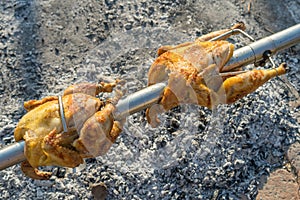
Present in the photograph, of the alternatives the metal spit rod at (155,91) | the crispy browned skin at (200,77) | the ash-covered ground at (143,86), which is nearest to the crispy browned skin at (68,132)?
the metal spit rod at (155,91)

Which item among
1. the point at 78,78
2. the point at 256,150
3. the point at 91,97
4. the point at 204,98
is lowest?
the point at 256,150

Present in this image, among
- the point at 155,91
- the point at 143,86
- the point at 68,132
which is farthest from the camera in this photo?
the point at 143,86

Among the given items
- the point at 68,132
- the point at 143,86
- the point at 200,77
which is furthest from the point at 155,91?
the point at 143,86

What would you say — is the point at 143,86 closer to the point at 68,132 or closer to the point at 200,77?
the point at 200,77

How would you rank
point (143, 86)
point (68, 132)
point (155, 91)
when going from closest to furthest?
point (68, 132)
point (155, 91)
point (143, 86)

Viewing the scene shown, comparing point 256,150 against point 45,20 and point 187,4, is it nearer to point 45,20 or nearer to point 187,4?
point 187,4

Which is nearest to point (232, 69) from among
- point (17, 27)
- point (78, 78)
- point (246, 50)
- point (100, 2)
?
point (246, 50)

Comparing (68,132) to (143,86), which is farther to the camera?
(143,86)
